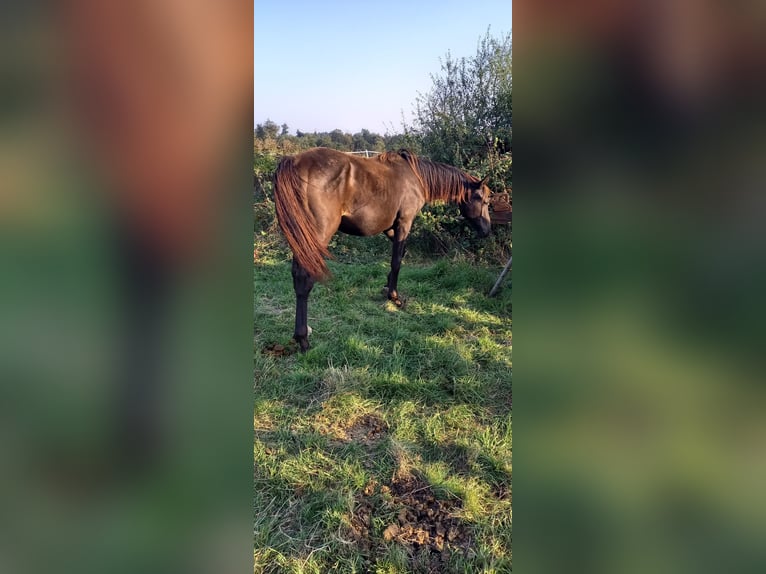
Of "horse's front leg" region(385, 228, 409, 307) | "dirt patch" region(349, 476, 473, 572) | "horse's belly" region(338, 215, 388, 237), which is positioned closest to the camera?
"dirt patch" region(349, 476, 473, 572)

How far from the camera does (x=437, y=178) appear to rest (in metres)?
6.06

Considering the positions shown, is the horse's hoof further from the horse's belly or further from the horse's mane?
the horse's mane

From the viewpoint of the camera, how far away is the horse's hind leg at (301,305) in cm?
413

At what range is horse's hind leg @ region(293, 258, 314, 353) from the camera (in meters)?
4.13

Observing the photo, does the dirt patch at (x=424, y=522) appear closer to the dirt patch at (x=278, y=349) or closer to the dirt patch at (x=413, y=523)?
the dirt patch at (x=413, y=523)

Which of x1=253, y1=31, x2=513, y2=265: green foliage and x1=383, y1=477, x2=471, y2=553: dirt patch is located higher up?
x1=253, y1=31, x2=513, y2=265: green foliage

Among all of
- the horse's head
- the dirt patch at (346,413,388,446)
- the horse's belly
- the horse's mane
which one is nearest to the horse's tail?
the horse's belly

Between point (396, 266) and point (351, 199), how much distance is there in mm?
1115

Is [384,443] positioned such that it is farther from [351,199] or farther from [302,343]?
[351,199]

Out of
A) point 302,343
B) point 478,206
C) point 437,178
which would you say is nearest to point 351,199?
point 437,178

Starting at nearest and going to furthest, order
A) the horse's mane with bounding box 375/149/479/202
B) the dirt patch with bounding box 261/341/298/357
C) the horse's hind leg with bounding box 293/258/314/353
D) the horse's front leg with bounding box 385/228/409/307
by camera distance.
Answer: the dirt patch with bounding box 261/341/298/357 < the horse's hind leg with bounding box 293/258/314/353 < the horse's front leg with bounding box 385/228/409/307 < the horse's mane with bounding box 375/149/479/202

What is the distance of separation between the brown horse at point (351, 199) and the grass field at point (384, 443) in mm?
655
